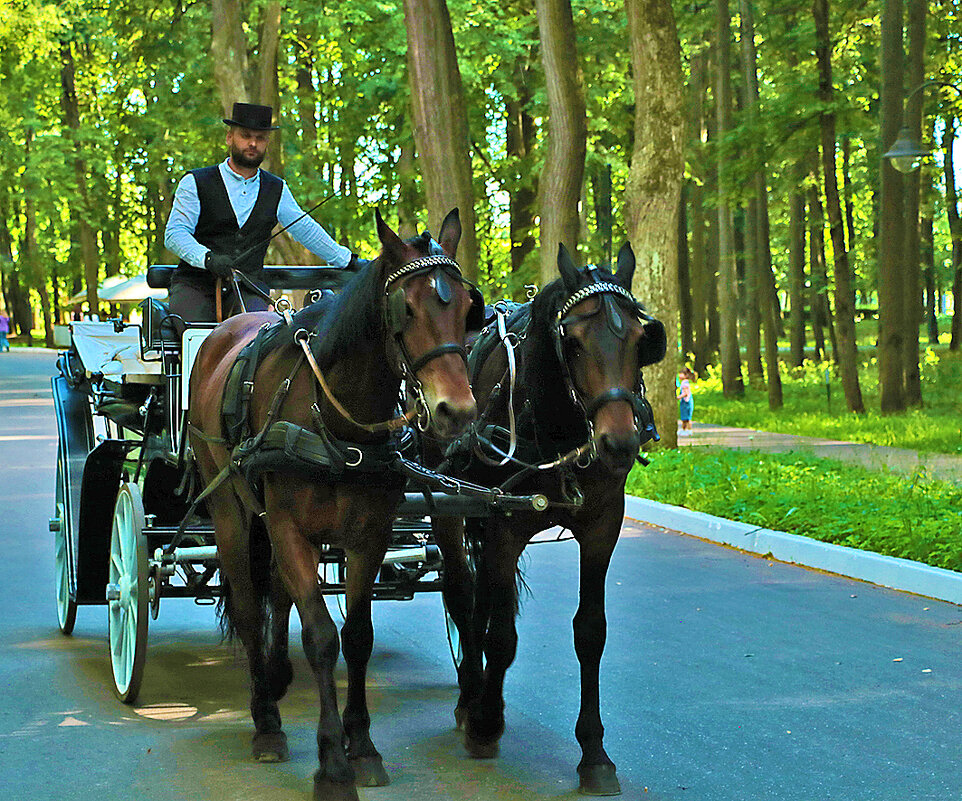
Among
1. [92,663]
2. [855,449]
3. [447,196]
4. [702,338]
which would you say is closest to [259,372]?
[92,663]

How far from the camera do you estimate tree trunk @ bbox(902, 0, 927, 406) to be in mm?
21719

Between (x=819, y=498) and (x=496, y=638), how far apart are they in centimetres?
764

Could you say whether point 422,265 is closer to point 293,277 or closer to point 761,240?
point 293,277

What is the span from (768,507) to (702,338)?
2549cm

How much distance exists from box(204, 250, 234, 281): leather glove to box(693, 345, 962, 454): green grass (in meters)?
12.5

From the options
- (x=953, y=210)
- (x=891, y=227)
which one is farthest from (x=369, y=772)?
(x=953, y=210)

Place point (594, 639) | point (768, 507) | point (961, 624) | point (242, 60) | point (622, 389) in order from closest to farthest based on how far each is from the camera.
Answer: point (622, 389) < point (594, 639) < point (961, 624) < point (768, 507) < point (242, 60)

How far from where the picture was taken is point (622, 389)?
513 centimetres

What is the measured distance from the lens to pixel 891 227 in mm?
21328

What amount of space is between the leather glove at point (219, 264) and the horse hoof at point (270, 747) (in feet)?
8.24

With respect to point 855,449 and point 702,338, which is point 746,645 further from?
point 702,338

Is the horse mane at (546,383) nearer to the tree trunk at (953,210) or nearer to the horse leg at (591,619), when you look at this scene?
the horse leg at (591,619)

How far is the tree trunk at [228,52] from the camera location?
25656 mm

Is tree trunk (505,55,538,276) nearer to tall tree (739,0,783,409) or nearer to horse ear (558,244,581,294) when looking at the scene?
tall tree (739,0,783,409)
